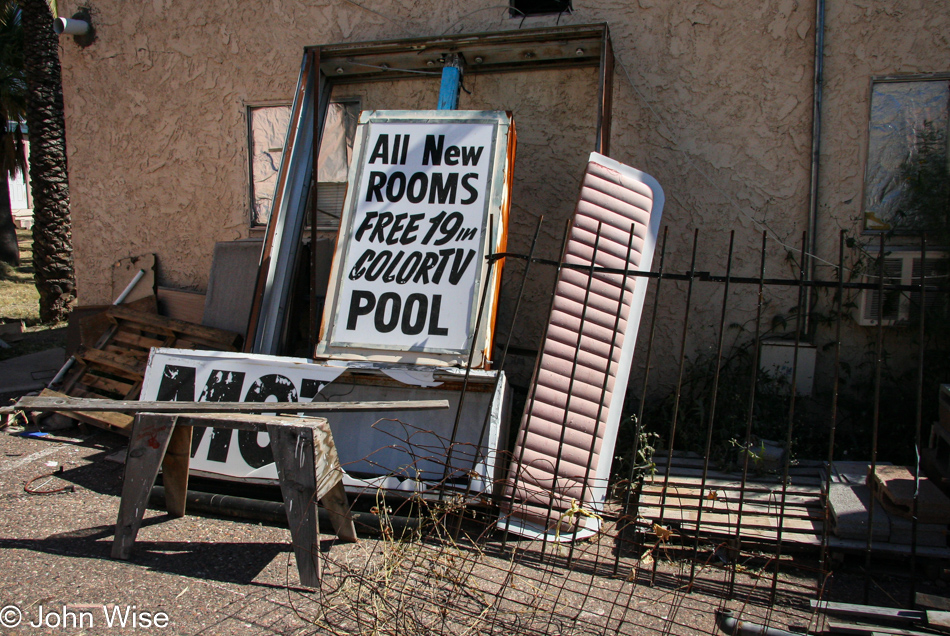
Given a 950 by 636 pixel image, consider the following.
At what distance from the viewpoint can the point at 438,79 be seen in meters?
5.15

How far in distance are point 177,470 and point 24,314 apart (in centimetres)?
868

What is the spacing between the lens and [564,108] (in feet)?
15.8

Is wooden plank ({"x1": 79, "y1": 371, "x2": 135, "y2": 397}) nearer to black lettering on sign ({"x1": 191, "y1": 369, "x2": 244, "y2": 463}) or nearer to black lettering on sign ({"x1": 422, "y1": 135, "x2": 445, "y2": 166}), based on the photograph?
black lettering on sign ({"x1": 191, "y1": 369, "x2": 244, "y2": 463})

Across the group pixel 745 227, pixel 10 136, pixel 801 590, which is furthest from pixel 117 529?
pixel 10 136

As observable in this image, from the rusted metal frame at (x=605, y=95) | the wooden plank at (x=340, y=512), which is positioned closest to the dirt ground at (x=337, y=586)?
the wooden plank at (x=340, y=512)

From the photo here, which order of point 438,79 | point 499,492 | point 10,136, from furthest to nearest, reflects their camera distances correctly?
point 10,136
point 438,79
point 499,492

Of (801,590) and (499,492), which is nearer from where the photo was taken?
(801,590)

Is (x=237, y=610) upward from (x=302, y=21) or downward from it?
downward

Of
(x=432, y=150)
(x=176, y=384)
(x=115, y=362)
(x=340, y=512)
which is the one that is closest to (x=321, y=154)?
(x=432, y=150)

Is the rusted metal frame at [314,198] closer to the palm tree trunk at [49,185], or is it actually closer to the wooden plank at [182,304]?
the wooden plank at [182,304]

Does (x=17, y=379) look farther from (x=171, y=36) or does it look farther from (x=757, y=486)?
(x=757, y=486)

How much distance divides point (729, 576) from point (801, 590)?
31cm

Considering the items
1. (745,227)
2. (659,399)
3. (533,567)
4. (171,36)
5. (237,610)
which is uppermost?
(171,36)

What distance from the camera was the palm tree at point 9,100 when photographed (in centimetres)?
1133
